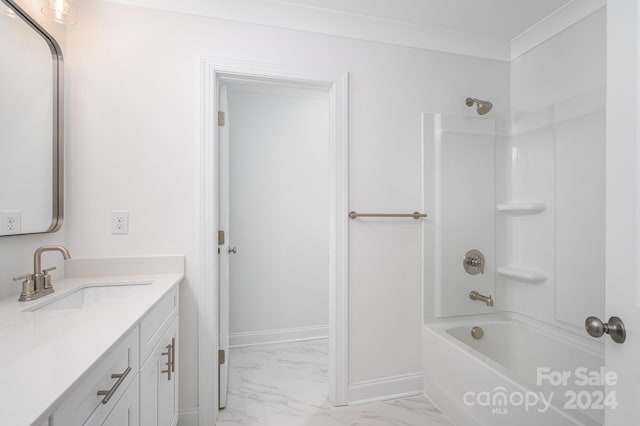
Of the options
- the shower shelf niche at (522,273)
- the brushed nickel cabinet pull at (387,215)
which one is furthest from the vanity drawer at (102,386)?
the shower shelf niche at (522,273)

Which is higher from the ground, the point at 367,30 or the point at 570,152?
the point at 367,30

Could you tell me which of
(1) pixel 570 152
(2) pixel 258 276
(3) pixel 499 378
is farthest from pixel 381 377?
(1) pixel 570 152

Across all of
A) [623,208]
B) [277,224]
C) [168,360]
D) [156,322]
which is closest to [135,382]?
[156,322]

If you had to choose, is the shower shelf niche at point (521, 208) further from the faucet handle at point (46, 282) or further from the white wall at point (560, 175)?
the faucet handle at point (46, 282)

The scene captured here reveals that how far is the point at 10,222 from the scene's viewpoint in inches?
45.9

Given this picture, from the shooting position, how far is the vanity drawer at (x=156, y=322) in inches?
41.4

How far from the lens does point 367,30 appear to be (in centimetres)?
188

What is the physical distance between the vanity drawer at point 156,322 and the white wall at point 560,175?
2.12 metres

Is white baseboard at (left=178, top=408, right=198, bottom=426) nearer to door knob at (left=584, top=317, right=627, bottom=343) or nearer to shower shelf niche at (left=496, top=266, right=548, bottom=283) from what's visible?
door knob at (left=584, top=317, right=627, bottom=343)

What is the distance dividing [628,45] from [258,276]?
101 inches

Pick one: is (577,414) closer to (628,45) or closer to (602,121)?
(628,45)

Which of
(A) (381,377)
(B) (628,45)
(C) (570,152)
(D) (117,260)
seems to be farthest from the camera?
(A) (381,377)

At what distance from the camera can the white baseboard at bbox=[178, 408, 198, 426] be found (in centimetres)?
163

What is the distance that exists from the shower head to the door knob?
1.57m
